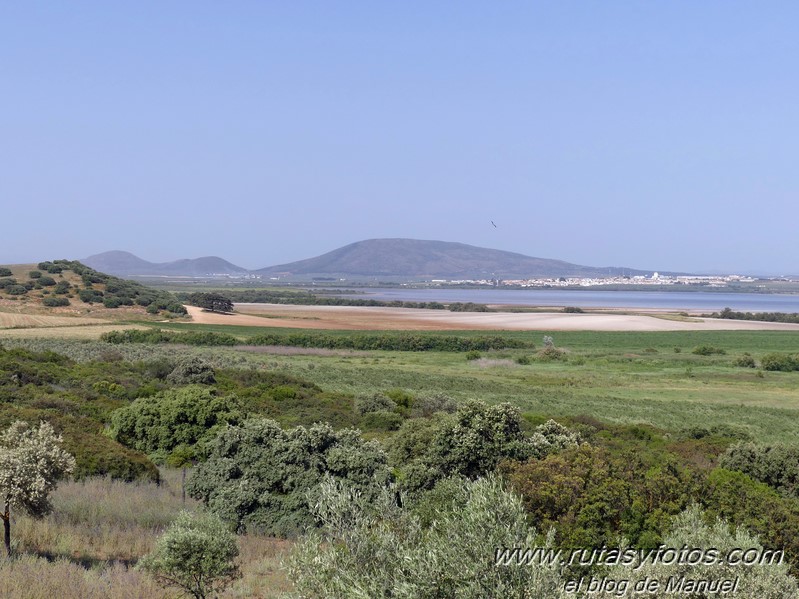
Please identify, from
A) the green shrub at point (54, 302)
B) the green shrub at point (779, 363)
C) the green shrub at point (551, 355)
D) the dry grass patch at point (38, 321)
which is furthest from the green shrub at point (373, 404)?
the green shrub at point (54, 302)

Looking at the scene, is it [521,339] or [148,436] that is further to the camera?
[521,339]

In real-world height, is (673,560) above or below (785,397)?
above

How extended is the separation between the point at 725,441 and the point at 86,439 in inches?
815

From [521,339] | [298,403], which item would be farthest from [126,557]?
[521,339]

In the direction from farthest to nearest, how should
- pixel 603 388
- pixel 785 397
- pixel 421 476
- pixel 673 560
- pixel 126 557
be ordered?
1. pixel 603 388
2. pixel 785 397
3. pixel 421 476
4. pixel 126 557
5. pixel 673 560

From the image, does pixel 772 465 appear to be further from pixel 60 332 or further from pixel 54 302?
pixel 54 302

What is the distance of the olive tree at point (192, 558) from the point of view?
371 inches

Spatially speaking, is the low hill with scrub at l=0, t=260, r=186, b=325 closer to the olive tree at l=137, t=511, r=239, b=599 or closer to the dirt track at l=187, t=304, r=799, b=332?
the dirt track at l=187, t=304, r=799, b=332

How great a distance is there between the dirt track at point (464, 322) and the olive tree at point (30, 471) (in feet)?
268

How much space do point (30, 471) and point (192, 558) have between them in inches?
112

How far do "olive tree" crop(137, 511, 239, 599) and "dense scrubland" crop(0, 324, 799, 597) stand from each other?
514mm

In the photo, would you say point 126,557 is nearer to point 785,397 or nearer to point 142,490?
Answer: point 142,490

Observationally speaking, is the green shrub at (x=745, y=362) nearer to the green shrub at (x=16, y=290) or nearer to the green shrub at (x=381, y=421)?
the green shrub at (x=381, y=421)

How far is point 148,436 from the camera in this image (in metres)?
23.2
